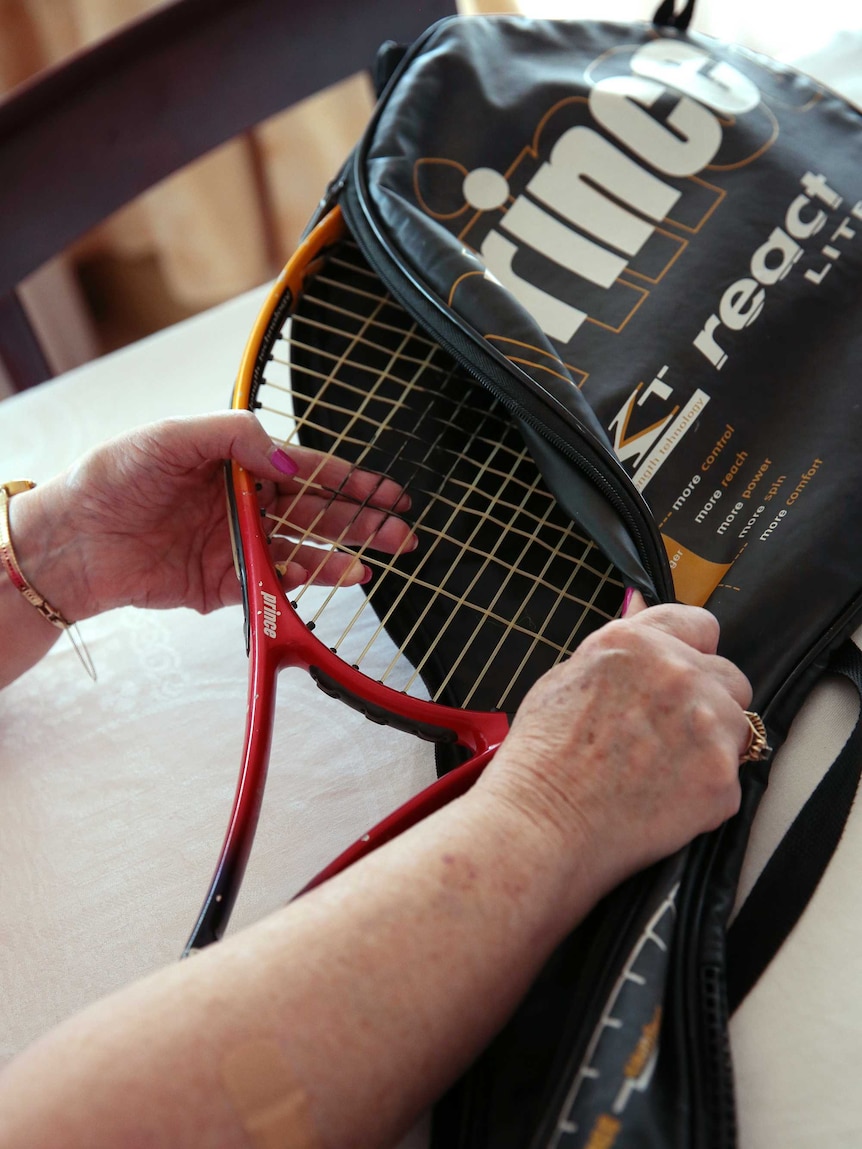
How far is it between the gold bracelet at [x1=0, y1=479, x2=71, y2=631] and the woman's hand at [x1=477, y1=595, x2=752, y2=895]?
1.56 ft

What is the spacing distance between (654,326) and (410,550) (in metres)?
0.29

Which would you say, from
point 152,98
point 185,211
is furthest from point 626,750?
point 185,211

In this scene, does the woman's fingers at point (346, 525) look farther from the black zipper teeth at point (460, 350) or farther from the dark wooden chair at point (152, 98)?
the dark wooden chair at point (152, 98)

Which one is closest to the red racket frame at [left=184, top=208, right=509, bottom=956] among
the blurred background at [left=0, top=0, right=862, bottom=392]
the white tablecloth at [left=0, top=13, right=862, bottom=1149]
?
the white tablecloth at [left=0, top=13, right=862, bottom=1149]

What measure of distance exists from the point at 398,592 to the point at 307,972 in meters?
0.37

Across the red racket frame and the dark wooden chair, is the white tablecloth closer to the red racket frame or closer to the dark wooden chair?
the red racket frame

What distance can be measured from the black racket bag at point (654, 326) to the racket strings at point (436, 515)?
0.20 ft

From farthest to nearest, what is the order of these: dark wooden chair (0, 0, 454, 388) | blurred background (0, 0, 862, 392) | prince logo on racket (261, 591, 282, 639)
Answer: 1. blurred background (0, 0, 862, 392)
2. dark wooden chair (0, 0, 454, 388)
3. prince logo on racket (261, 591, 282, 639)

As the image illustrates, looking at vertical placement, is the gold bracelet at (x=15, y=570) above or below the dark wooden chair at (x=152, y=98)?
below

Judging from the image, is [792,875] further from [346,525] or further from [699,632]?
[346,525]

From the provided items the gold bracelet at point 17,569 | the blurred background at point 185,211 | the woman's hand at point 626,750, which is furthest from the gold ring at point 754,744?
the blurred background at point 185,211

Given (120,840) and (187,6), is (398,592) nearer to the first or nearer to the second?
(120,840)

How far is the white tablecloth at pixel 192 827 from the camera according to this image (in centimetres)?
61

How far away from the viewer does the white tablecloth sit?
Answer: 0.61 metres
